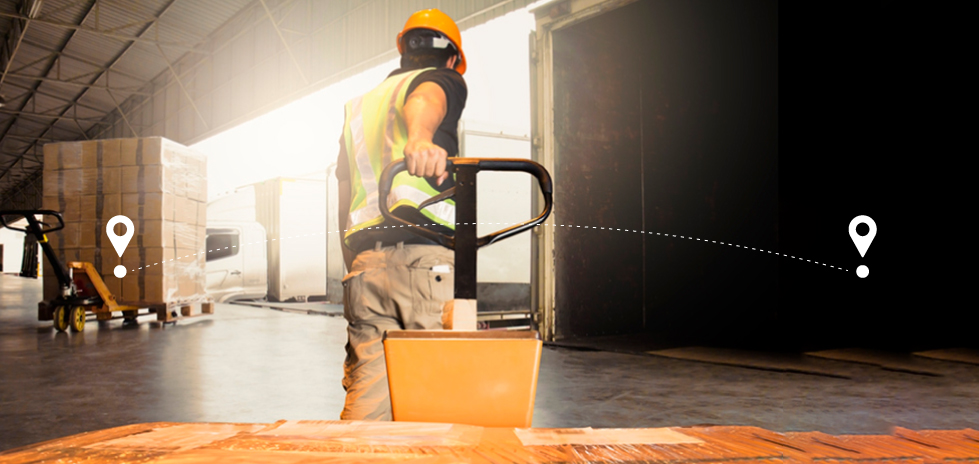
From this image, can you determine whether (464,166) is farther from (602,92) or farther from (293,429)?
(602,92)

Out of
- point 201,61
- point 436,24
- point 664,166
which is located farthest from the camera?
point 201,61

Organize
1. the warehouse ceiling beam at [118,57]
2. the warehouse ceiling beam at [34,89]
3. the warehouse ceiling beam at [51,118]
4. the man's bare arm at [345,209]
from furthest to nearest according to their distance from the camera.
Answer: the warehouse ceiling beam at [51,118]
the warehouse ceiling beam at [34,89]
the warehouse ceiling beam at [118,57]
the man's bare arm at [345,209]

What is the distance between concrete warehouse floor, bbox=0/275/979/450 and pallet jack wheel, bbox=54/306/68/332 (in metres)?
1.71

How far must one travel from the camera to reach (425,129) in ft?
6.12

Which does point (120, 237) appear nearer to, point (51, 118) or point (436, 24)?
point (436, 24)

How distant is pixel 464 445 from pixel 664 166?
6.71 metres

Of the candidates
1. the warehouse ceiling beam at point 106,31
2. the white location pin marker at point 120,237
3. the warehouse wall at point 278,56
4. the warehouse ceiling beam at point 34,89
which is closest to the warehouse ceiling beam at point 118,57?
the warehouse ceiling beam at point 106,31

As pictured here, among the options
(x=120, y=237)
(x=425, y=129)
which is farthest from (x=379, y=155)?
(x=120, y=237)

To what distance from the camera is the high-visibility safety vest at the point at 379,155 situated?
208 centimetres

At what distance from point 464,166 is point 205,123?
57.4 feet

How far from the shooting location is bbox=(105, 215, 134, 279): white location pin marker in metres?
8.43

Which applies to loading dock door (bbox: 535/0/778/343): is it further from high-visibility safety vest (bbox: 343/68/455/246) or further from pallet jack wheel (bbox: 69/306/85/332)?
pallet jack wheel (bbox: 69/306/85/332)

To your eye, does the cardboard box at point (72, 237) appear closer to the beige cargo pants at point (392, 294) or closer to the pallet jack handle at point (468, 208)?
the beige cargo pants at point (392, 294)

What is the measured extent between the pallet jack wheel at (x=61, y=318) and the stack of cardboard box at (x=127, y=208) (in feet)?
2.39
